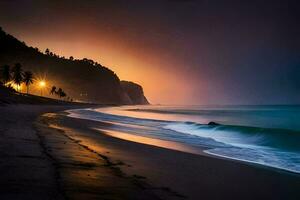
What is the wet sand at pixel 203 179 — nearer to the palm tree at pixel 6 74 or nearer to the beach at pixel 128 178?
the beach at pixel 128 178

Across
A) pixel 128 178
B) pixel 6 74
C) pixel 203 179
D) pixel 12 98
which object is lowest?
pixel 203 179

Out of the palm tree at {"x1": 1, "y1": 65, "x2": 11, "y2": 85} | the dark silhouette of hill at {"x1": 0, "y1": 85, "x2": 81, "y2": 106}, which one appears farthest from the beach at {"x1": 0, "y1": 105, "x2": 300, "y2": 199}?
the palm tree at {"x1": 1, "y1": 65, "x2": 11, "y2": 85}

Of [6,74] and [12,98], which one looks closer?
[12,98]

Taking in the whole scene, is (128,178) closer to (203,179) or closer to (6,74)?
(203,179)

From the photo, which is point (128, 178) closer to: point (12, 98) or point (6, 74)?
point (12, 98)

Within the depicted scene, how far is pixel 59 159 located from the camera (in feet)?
25.7

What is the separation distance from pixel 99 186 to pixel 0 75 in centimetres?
13124

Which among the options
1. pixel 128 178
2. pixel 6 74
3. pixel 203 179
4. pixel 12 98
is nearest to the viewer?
pixel 128 178

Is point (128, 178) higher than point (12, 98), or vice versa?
point (12, 98)

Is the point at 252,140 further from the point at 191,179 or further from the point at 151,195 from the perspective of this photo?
the point at 151,195

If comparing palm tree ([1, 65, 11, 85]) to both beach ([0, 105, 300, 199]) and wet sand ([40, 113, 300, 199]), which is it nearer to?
beach ([0, 105, 300, 199])

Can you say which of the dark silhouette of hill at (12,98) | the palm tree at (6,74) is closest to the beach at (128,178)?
the dark silhouette of hill at (12,98)

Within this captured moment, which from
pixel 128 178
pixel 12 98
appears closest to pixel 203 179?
pixel 128 178

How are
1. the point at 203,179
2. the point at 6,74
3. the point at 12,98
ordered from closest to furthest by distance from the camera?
the point at 203,179
the point at 12,98
the point at 6,74
